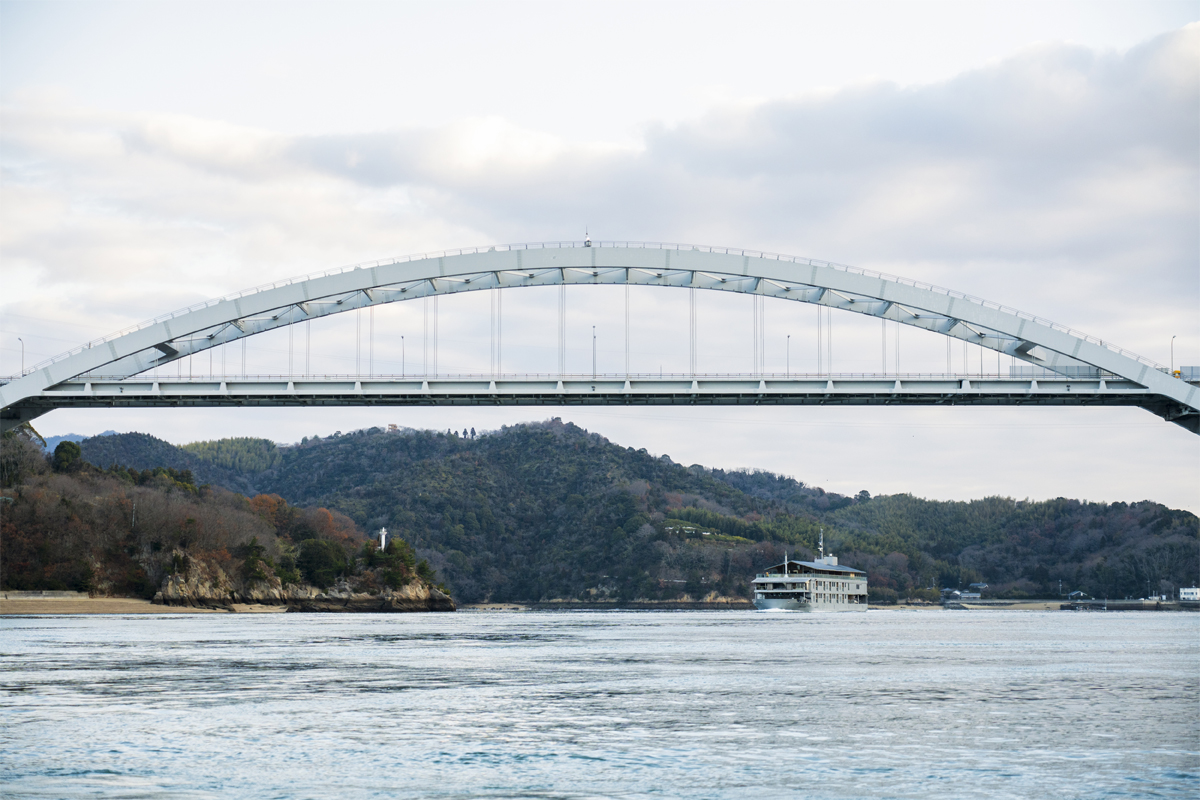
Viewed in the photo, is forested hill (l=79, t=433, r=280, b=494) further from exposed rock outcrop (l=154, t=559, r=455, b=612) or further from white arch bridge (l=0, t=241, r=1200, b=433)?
white arch bridge (l=0, t=241, r=1200, b=433)

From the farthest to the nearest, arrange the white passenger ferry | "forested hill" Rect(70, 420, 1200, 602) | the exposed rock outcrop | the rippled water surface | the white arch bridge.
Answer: "forested hill" Rect(70, 420, 1200, 602) → the white passenger ferry → the exposed rock outcrop → the white arch bridge → the rippled water surface

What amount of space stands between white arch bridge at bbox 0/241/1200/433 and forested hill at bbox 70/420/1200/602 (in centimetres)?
8917

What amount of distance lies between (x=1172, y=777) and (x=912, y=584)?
151588mm

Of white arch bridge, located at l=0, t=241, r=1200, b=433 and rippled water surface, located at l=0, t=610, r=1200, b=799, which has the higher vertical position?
white arch bridge, located at l=0, t=241, r=1200, b=433

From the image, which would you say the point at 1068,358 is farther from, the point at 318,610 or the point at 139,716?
the point at 318,610

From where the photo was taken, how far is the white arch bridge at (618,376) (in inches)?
1999

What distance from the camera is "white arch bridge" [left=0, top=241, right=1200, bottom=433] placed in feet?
167

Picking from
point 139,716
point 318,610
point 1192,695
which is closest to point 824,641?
point 1192,695

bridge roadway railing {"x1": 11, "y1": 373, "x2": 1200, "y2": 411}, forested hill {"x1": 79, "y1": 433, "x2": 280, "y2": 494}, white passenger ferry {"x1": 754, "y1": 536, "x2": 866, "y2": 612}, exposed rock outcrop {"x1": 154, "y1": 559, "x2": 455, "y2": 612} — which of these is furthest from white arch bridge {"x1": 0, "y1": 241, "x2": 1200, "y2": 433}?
forested hill {"x1": 79, "y1": 433, "x2": 280, "y2": 494}

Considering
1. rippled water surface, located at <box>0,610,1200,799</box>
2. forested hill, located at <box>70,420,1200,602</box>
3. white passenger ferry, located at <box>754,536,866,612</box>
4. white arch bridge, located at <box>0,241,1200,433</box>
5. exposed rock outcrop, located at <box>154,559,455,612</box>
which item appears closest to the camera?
rippled water surface, located at <box>0,610,1200,799</box>

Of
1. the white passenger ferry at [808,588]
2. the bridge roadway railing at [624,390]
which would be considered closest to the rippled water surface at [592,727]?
the bridge roadway railing at [624,390]

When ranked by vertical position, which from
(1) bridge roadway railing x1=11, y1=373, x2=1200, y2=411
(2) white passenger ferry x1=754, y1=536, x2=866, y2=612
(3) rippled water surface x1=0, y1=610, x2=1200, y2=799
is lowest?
(2) white passenger ferry x1=754, y1=536, x2=866, y2=612

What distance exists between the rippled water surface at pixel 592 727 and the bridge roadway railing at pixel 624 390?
2293cm

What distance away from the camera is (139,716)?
16016 millimetres
